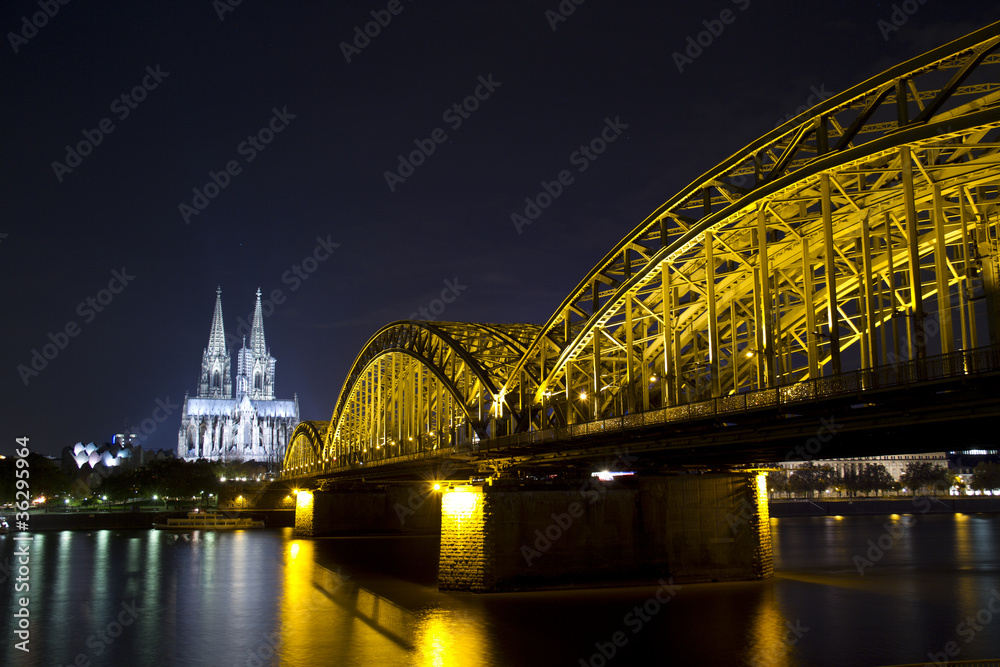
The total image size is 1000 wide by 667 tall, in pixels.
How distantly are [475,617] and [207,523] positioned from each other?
96153mm

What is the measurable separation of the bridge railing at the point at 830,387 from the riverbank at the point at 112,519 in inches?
4122

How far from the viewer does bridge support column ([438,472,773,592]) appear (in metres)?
47.9

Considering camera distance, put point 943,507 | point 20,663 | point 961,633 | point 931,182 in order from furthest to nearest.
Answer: point 943,507 → point 961,633 → point 20,663 → point 931,182

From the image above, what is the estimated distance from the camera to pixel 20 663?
33.8 m

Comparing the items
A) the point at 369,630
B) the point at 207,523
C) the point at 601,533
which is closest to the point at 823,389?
the point at 601,533

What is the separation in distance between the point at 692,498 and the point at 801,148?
23095mm

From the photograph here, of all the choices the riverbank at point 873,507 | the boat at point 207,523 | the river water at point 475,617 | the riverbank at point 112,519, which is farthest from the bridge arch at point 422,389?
the riverbank at point 873,507

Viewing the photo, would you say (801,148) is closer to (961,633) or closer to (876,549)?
(961,633)

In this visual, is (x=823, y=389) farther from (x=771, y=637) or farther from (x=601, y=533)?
(x=601, y=533)

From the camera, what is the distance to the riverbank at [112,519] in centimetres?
12206

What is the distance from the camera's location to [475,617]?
41281 mm

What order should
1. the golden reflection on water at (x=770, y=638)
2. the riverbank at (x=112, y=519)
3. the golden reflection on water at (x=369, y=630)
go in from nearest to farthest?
1. the golden reflection on water at (x=770, y=638)
2. the golden reflection on water at (x=369, y=630)
3. the riverbank at (x=112, y=519)

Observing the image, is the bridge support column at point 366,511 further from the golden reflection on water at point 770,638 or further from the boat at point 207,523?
the golden reflection on water at point 770,638

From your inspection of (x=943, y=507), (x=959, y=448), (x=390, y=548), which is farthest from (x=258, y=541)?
(x=943, y=507)
